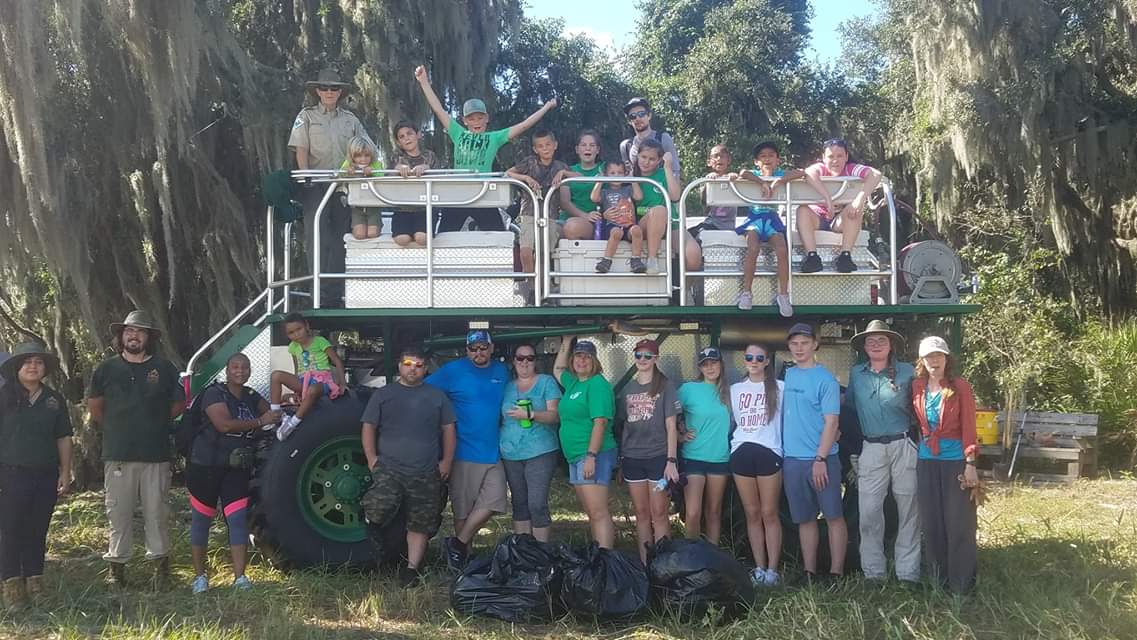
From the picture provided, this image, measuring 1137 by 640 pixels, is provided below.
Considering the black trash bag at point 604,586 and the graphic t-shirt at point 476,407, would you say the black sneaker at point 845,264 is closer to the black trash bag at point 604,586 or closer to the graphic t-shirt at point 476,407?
the graphic t-shirt at point 476,407

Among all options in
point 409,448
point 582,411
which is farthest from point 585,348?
point 409,448

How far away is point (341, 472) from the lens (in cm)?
652

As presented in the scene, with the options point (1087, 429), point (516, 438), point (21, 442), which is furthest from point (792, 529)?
point (1087, 429)

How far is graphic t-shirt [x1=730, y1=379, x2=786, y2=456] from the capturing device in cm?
604

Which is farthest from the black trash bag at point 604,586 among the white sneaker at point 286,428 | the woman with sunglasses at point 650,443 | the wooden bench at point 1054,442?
the wooden bench at point 1054,442

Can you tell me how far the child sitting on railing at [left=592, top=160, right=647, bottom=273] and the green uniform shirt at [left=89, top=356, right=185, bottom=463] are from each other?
279 centimetres

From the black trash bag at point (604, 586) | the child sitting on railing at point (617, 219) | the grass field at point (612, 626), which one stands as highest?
the child sitting on railing at point (617, 219)

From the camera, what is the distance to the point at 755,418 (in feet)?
19.9

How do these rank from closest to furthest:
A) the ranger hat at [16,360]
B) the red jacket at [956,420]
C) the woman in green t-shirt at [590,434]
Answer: the red jacket at [956,420]
the ranger hat at [16,360]
the woman in green t-shirt at [590,434]

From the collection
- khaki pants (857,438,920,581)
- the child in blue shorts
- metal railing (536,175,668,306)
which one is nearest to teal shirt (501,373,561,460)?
metal railing (536,175,668,306)

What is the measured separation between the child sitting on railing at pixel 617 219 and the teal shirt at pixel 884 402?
4.96ft

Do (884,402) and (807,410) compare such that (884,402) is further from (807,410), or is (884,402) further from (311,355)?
(311,355)

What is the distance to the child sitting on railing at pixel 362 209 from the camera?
6.56 meters

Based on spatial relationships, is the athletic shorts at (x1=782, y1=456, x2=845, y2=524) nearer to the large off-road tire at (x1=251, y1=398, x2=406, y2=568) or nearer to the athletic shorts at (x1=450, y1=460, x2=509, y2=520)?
the athletic shorts at (x1=450, y1=460, x2=509, y2=520)
